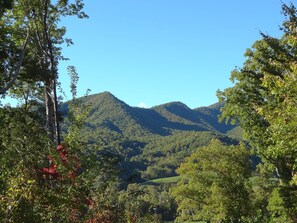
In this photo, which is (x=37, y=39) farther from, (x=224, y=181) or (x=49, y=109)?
(x=224, y=181)

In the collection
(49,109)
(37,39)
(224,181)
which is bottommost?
(224,181)

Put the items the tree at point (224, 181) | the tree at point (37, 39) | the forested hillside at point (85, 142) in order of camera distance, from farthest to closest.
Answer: the tree at point (224, 181) < the tree at point (37, 39) < the forested hillside at point (85, 142)

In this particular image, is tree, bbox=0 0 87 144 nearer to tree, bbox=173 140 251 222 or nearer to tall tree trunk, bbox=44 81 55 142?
tall tree trunk, bbox=44 81 55 142

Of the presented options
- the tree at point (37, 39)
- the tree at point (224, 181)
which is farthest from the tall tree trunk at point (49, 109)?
the tree at point (224, 181)

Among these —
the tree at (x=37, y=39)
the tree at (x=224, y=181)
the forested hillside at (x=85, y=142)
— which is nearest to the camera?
the forested hillside at (x=85, y=142)

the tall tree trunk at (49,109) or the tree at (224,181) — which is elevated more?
the tall tree trunk at (49,109)

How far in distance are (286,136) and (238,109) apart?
12012mm

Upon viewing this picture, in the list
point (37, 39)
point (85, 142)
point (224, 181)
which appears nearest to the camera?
point (85, 142)

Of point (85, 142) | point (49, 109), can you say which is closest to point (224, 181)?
point (49, 109)

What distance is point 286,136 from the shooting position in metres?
10.4

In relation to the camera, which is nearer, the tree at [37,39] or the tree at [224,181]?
the tree at [37,39]

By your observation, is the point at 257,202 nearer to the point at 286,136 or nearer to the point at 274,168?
the point at 274,168

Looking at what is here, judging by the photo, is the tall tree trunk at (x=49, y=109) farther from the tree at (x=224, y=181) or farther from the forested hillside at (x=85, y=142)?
the tree at (x=224, y=181)

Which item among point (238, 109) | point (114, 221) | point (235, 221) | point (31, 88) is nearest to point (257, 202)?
point (235, 221)
